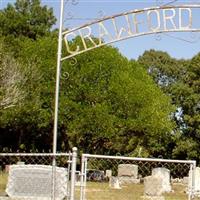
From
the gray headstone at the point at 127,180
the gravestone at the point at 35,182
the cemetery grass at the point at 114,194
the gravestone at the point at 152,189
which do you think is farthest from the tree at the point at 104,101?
the gravestone at the point at 35,182

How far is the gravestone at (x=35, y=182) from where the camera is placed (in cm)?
1167

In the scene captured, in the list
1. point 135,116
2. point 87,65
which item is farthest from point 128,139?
point 87,65

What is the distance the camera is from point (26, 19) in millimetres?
48844

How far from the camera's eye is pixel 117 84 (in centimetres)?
3809

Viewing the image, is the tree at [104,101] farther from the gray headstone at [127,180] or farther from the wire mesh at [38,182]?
the wire mesh at [38,182]

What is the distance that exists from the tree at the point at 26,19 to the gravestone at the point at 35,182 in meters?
34.7

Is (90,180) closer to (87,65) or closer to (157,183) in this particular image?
(157,183)

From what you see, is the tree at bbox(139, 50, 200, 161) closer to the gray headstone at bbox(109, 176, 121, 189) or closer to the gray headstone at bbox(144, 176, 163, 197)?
the gray headstone at bbox(109, 176, 121, 189)

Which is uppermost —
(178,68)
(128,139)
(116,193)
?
(178,68)

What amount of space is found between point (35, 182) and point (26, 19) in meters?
37.9

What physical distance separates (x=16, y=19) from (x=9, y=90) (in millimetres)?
19967

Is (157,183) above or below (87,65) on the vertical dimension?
below

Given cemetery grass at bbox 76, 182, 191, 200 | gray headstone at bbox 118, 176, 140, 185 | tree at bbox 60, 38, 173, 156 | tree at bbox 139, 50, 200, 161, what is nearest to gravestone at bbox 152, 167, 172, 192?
cemetery grass at bbox 76, 182, 191, 200

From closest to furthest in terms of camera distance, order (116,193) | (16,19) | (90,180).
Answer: (116,193) → (90,180) → (16,19)
